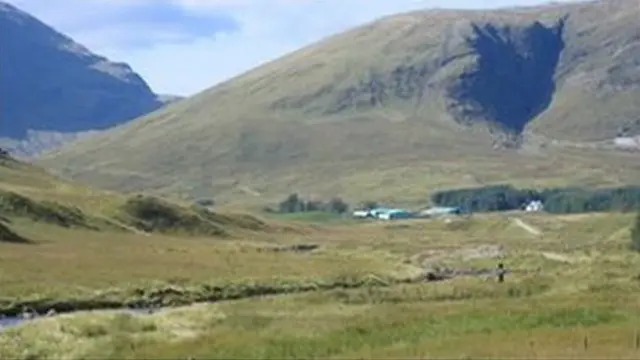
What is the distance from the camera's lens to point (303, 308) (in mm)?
76312

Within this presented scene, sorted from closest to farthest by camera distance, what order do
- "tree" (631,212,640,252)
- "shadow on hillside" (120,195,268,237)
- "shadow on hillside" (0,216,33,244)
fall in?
"shadow on hillside" (0,216,33,244) < "tree" (631,212,640,252) < "shadow on hillside" (120,195,268,237)

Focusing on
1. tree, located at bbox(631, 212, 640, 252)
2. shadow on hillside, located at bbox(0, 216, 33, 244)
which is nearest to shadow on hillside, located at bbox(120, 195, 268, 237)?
shadow on hillside, located at bbox(0, 216, 33, 244)

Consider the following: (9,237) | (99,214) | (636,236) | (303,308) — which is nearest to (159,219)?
(99,214)

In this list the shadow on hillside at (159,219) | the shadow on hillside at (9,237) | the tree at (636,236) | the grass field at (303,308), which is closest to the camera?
the grass field at (303,308)

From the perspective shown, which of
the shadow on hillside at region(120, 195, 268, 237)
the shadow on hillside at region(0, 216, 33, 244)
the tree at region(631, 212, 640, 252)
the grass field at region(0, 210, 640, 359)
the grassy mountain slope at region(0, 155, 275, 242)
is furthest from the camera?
the shadow on hillside at region(120, 195, 268, 237)

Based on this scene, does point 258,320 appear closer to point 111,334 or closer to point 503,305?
point 111,334

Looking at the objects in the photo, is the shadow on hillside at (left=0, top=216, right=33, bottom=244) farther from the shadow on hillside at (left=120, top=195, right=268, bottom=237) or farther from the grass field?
the shadow on hillside at (left=120, top=195, right=268, bottom=237)

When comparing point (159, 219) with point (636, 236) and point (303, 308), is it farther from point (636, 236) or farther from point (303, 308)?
point (303, 308)

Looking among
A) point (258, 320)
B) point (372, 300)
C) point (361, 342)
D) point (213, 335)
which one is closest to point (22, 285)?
point (372, 300)

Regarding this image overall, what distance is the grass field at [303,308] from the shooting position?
51.5 meters

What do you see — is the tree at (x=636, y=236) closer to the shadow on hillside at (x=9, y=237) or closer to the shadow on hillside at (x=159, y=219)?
the shadow on hillside at (x=159, y=219)

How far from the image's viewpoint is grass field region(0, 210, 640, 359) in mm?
51469

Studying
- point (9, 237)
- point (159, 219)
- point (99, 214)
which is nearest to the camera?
point (9, 237)

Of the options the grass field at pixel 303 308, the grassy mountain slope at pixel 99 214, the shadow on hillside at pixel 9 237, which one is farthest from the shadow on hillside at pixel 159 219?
the shadow on hillside at pixel 9 237
